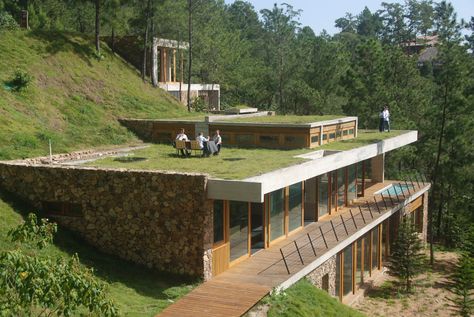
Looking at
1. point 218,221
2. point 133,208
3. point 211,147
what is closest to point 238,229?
point 218,221

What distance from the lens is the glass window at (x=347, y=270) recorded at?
2261cm

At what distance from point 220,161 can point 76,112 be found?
34.6ft

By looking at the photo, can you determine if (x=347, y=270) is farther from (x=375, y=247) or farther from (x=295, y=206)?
(x=375, y=247)

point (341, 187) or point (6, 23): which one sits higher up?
Answer: point (6, 23)

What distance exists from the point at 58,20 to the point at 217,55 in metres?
13.3

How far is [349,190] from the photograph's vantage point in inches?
1126

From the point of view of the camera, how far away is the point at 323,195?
83.6 feet

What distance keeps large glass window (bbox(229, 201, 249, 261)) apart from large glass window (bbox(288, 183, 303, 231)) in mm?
3368

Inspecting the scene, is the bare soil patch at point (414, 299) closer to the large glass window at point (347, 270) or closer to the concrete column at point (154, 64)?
the large glass window at point (347, 270)

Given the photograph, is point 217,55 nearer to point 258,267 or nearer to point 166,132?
point 166,132

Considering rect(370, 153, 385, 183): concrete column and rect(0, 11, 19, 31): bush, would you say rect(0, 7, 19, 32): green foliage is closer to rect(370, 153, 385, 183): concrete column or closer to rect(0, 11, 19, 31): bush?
rect(0, 11, 19, 31): bush

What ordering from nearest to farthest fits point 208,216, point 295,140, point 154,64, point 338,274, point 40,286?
1. point 40,286
2. point 208,216
3. point 338,274
4. point 295,140
5. point 154,64

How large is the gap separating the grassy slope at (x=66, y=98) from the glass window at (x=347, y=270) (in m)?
11.8

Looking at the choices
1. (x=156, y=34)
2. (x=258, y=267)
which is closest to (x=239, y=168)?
(x=258, y=267)
